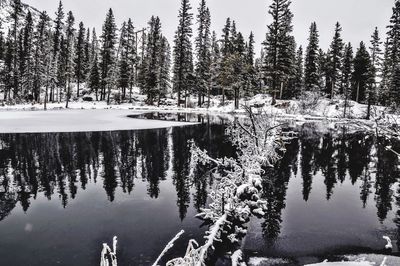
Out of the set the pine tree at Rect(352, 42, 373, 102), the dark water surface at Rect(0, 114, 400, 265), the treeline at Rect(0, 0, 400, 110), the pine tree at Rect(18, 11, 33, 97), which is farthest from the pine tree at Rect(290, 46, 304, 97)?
the pine tree at Rect(18, 11, 33, 97)

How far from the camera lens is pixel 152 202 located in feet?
40.0

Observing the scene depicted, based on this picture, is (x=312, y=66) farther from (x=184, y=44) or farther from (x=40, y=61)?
(x=40, y=61)

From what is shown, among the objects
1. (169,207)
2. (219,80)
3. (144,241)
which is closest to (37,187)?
(169,207)

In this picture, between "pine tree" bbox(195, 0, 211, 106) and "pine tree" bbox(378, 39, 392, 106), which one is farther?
"pine tree" bbox(195, 0, 211, 106)

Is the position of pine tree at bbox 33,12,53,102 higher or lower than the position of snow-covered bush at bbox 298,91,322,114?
higher

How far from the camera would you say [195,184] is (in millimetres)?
14531

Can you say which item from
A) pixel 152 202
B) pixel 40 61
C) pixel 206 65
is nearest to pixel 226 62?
pixel 206 65

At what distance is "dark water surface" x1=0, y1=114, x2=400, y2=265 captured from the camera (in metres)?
8.62

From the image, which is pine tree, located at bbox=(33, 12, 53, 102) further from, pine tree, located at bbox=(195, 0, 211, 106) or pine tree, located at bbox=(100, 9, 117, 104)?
pine tree, located at bbox=(195, 0, 211, 106)

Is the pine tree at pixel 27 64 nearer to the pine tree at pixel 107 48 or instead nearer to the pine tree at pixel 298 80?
the pine tree at pixel 107 48

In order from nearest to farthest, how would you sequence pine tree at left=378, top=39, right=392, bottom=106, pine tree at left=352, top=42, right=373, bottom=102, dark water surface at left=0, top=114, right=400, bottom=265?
dark water surface at left=0, top=114, right=400, bottom=265 < pine tree at left=378, top=39, right=392, bottom=106 < pine tree at left=352, top=42, right=373, bottom=102

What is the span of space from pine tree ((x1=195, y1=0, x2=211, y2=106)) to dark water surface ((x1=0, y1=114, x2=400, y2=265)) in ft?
123

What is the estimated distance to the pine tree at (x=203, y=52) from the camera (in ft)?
193

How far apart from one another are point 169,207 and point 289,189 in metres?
5.71
